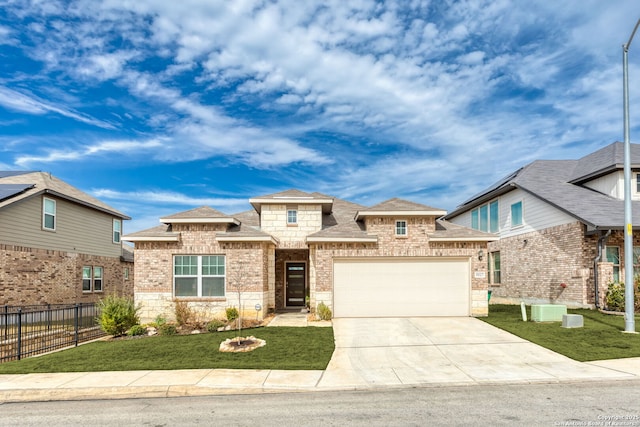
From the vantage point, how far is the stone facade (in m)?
18.4

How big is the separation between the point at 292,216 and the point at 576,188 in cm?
1428

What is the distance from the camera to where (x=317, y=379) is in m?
9.55

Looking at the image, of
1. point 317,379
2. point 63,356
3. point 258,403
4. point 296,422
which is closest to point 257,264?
point 63,356

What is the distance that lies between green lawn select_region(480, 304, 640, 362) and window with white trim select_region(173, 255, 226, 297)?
34.5ft

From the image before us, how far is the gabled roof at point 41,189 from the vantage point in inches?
773

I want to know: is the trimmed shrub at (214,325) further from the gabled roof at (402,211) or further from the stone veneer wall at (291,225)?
the gabled roof at (402,211)

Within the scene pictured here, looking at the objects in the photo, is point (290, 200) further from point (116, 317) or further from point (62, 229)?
point (62, 229)

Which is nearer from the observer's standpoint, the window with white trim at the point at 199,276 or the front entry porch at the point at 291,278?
the window with white trim at the point at 199,276

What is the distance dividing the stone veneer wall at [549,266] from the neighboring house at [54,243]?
2296 centimetres

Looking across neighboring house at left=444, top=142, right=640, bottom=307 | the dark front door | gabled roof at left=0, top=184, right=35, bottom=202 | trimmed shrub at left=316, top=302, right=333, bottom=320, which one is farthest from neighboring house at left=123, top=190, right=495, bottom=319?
gabled roof at left=0, top=184, right=35, bottom=202

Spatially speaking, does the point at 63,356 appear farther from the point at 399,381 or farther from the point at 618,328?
the point at 618,328

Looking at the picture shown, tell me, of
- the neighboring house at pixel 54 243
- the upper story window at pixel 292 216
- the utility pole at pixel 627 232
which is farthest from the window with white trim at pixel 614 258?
the neighboring house at pixel 54 243

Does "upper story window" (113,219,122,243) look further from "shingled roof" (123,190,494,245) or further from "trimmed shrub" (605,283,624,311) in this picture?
"trimmed shrub" (605,283,624,311)

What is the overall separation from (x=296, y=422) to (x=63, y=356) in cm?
852
